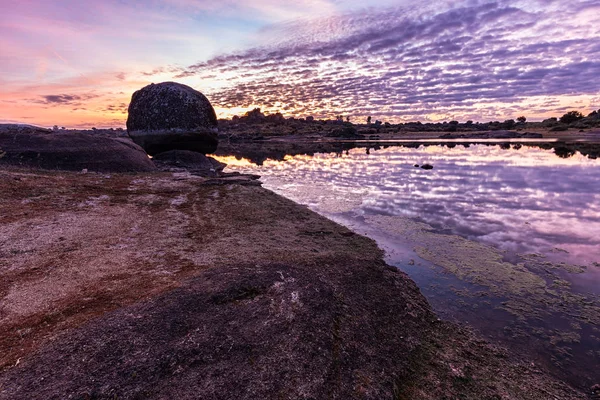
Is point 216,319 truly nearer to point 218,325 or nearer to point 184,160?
point 218,325

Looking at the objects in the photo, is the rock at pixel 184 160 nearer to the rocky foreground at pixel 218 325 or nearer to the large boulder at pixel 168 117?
the large boulder at pixel 168 117

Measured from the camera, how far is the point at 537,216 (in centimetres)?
1057

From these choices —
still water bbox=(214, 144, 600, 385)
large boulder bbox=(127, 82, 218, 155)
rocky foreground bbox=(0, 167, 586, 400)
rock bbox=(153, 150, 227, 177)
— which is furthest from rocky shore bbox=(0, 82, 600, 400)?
large boulder bbox=(127, 82, 218, 155)

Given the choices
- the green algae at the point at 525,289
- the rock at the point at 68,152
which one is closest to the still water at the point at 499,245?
the green algae at the point at 525,289

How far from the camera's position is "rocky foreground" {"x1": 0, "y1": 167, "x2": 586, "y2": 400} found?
2988mm

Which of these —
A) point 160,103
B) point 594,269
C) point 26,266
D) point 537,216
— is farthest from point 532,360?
point 160,103

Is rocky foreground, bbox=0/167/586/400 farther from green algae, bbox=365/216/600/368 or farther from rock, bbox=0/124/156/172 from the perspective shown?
rock, bbox=0/124/156/172

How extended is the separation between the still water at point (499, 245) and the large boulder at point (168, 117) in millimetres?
9263

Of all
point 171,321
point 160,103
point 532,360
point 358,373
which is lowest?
point 532,360

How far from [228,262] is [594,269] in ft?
24.4

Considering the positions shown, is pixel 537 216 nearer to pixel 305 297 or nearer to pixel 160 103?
pixel 305 297

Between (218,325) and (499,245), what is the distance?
7475 millimetres

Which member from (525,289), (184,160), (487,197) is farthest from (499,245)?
(184,160)

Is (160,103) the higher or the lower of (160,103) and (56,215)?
the higher
